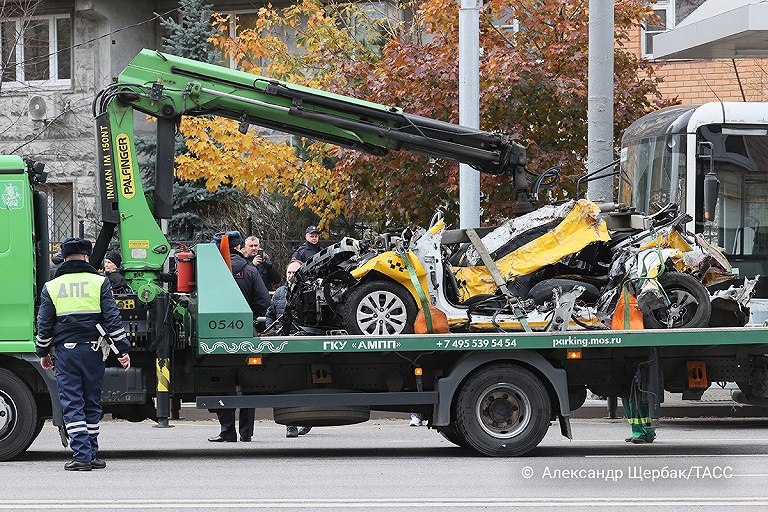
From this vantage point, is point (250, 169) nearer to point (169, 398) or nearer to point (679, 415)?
point (679, 415)

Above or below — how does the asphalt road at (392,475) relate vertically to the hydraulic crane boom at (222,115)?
below

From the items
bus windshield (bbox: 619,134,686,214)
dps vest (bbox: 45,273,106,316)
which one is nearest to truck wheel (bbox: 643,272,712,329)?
bus windshield (bbox: 619,134,686,214)

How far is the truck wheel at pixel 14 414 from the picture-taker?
35.7 feet

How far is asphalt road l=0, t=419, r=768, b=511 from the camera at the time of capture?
28.0ft

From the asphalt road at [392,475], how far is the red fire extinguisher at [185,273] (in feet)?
4.93

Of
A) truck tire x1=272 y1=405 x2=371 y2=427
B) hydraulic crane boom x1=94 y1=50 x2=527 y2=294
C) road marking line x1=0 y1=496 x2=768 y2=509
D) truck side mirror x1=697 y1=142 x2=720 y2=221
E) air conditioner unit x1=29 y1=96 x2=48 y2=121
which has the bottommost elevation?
road marking line x1=0 y1=496 x2=768 y2=509

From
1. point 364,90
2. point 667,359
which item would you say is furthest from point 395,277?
point 364,90

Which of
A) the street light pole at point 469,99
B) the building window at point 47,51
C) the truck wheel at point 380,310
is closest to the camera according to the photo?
the truck wheel at point 380,310

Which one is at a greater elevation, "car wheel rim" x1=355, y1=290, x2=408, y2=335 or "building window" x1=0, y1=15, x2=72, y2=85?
"building window" x1=0, y1=15, x2=72, y2=85

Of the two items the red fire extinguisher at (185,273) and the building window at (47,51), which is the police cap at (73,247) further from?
the building window at (47,51)

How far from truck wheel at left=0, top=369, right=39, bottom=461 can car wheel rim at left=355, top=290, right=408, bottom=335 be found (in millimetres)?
2894

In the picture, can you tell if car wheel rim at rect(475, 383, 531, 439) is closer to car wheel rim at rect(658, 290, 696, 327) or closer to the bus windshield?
car wheel rim at rect(658, 290, 696, 327)

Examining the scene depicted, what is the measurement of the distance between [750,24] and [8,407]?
1136 cm

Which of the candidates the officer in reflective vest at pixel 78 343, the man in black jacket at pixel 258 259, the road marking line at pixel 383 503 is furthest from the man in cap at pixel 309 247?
the road marking line at pixel 383 503
